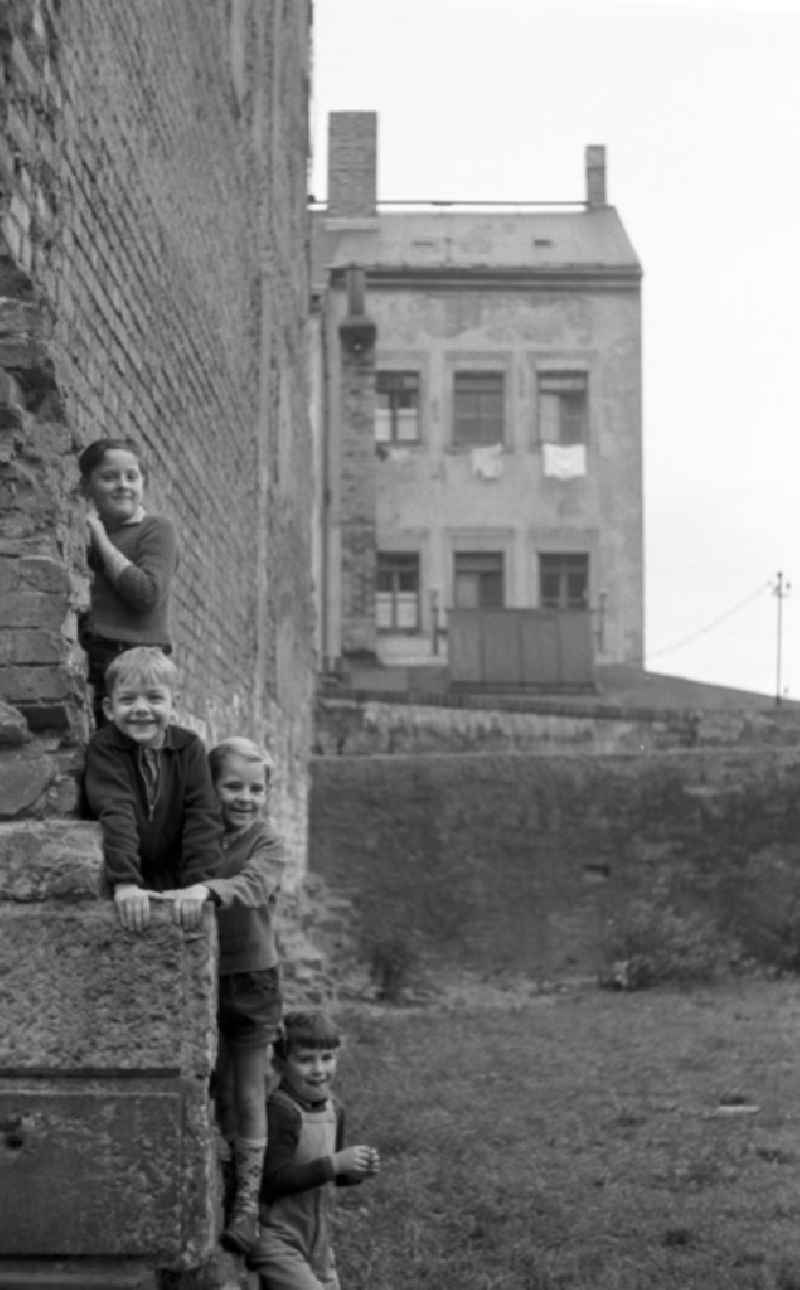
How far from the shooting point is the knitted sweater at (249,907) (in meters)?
5.83

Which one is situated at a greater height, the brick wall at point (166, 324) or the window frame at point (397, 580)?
the brick wall at point (166, 324)

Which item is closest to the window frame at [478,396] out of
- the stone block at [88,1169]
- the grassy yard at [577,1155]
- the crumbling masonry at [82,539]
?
the grassy yard at [577,1155]

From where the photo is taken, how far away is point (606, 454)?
34594 millimetres

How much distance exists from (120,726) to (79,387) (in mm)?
1899

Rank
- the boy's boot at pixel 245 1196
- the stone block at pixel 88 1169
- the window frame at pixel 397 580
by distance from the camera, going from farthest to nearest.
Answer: the window frame at pixel 397 580
the boy's boot at pixel 245 1196
the stone block at pixel 88 1169

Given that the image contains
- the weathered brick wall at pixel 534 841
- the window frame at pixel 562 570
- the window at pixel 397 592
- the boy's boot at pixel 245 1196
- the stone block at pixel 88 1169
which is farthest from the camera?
the window frame at pixel 562 570

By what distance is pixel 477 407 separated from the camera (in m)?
34.9

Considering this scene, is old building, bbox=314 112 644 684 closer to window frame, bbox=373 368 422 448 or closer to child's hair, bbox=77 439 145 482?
window frame, bbox=373 368 422 448

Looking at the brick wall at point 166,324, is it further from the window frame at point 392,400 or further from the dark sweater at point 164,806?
the window frame at point 392,400

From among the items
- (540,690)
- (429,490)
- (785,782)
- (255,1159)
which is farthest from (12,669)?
(429,490)

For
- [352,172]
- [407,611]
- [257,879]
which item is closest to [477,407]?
[407,611]

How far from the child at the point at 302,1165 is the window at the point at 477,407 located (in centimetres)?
2926

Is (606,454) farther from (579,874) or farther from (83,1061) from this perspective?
(83,1061)

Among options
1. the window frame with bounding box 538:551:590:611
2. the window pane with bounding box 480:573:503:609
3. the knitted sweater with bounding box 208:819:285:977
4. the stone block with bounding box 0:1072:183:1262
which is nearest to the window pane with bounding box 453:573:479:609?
the window pane with bounding box 480:573:503:609
